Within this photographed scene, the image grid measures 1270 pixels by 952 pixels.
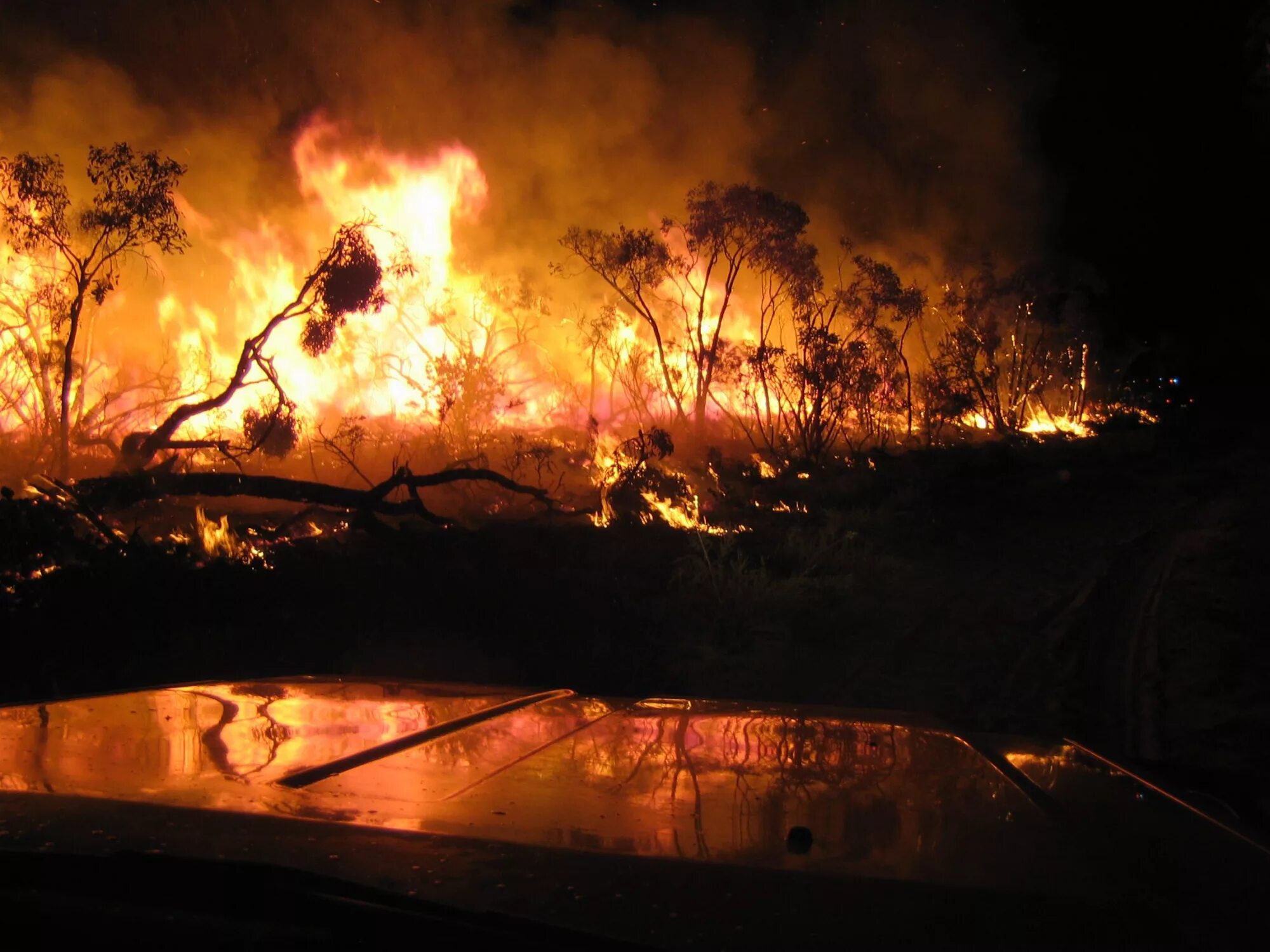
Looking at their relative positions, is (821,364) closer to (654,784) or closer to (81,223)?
(81,223)

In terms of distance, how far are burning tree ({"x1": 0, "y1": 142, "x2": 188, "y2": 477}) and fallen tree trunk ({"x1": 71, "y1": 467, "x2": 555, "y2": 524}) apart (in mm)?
3436

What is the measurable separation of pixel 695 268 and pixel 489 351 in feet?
18.1

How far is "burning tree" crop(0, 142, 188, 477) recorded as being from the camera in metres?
13.9

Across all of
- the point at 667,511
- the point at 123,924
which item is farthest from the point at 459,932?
the point at 667,511

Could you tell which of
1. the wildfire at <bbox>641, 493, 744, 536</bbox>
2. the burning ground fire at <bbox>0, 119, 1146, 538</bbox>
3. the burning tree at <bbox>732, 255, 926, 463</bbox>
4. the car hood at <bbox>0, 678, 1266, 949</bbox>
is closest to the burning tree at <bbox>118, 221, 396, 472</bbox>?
the burning ground fire at <bbox>0, 119, 1146, 538</bbox>

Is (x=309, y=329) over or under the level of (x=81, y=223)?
under

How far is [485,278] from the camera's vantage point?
25250 mm

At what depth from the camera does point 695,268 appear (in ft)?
85.9

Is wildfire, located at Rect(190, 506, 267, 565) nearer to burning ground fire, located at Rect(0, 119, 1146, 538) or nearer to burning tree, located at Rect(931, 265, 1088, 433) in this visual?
burning ground fire, located at Rect(0, 119, 1146, 538)

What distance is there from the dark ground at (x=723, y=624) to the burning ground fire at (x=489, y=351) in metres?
1.58

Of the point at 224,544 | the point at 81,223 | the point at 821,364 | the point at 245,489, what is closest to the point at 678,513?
the point at 245,489

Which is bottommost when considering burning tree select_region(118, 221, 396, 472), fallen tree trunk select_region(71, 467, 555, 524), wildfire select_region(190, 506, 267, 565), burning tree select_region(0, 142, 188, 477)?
wildfire select_region(190, 506, 267, 565)

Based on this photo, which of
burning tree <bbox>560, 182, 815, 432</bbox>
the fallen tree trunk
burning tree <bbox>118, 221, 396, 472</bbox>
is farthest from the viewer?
burning tree <bbox>560, 182, 815, 432</bbox>

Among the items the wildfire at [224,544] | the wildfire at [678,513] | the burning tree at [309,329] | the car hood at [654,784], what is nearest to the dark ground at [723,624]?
the wildfire at [224,544]
